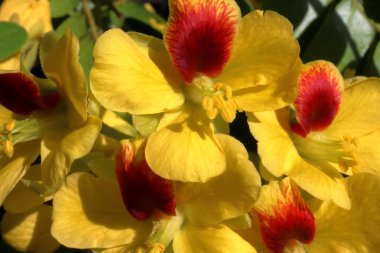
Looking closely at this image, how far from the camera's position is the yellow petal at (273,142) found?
1110 mm

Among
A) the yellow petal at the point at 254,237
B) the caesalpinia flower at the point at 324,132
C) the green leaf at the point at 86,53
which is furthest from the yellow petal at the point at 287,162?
the green leaf at the point at 86,53

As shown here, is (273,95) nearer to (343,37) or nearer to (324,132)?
(324,132)

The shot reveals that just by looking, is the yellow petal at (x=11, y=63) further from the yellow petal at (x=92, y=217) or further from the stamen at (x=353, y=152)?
the stamen at (x=353, y=152)

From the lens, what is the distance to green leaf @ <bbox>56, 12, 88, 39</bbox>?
1573mm

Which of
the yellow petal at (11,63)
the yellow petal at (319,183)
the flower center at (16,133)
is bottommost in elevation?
the yellow petal at (11,63)

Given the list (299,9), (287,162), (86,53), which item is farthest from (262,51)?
(86,53)

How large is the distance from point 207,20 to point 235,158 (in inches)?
8.8

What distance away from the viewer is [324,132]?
131cm

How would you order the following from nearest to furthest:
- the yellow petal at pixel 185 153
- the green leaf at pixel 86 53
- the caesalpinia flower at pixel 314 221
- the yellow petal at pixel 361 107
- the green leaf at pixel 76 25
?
the yellow petal at pixel 185 153
the caesalpinia flower at pixel 314 221
the yellow petal at pixel 361 107
the green leaf at pixel 86 53
the green leaf at pixel 76 25

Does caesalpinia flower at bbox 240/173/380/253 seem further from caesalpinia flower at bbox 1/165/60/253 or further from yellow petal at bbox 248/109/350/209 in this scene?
caesalpinia flower at bbox 1/165/60/253

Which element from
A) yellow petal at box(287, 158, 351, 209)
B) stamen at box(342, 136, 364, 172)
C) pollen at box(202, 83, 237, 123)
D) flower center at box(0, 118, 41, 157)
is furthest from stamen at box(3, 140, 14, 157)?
stamen at box(342, 136, 364, 172)

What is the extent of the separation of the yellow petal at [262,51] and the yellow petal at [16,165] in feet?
1.18

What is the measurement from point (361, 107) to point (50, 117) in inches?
21.5

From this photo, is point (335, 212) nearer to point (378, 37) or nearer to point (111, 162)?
point (111, 162)
